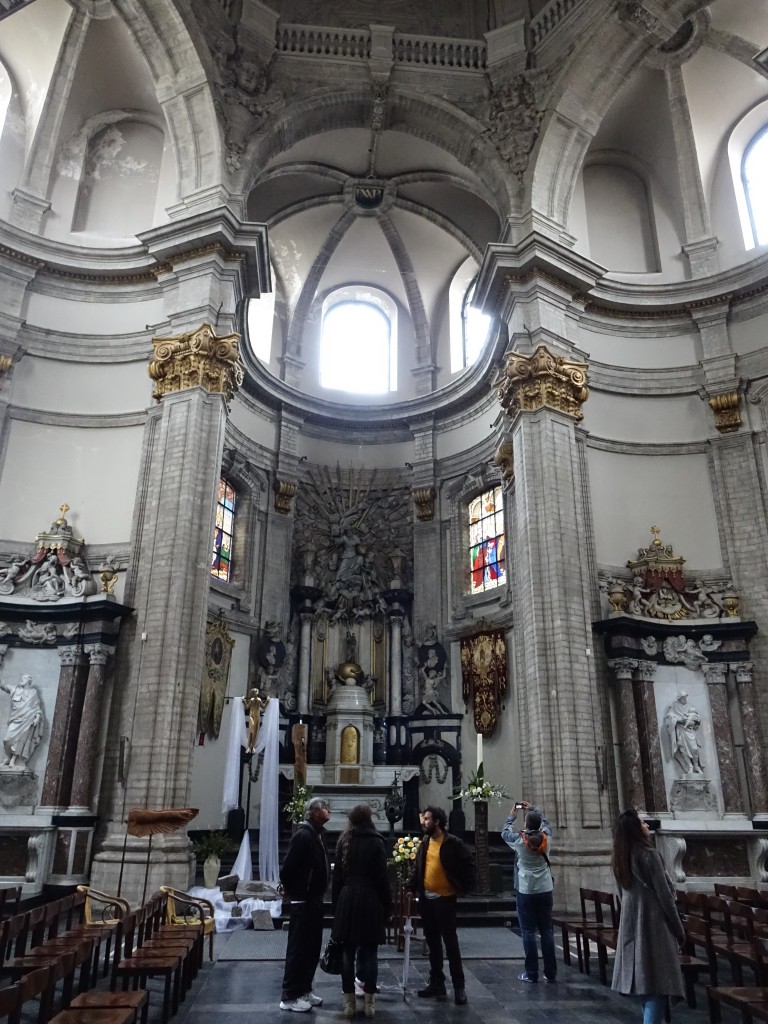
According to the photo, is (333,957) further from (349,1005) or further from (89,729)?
(89,729)

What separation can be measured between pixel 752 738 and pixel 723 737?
0.48 m

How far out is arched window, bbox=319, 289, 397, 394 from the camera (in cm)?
2434

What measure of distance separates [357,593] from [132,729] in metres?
9.04

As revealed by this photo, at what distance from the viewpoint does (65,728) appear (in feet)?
43.3

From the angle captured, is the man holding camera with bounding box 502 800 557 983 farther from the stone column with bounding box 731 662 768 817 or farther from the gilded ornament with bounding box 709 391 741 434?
the gilded ornament with bounding box 709 391 741 434

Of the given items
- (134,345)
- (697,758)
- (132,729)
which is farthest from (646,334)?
(132,729)

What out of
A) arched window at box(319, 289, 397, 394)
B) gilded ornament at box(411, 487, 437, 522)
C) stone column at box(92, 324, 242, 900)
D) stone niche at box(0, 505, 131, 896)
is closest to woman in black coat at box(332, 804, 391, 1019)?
stone column at box(92, 324, 242, 900)

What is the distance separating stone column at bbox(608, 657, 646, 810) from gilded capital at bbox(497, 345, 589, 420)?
4940mm

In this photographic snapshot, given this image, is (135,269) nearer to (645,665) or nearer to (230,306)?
(230,306)

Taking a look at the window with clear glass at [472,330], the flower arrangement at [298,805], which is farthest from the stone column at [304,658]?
the window with clear glass at [472,330]

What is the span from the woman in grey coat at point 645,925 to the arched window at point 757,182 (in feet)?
53.0

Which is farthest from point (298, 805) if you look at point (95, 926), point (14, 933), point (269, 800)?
point (14, 933)

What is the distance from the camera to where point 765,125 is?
60.8 ft

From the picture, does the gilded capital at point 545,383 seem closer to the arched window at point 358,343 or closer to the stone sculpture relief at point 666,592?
the stone sculpture relief at point 666,592
